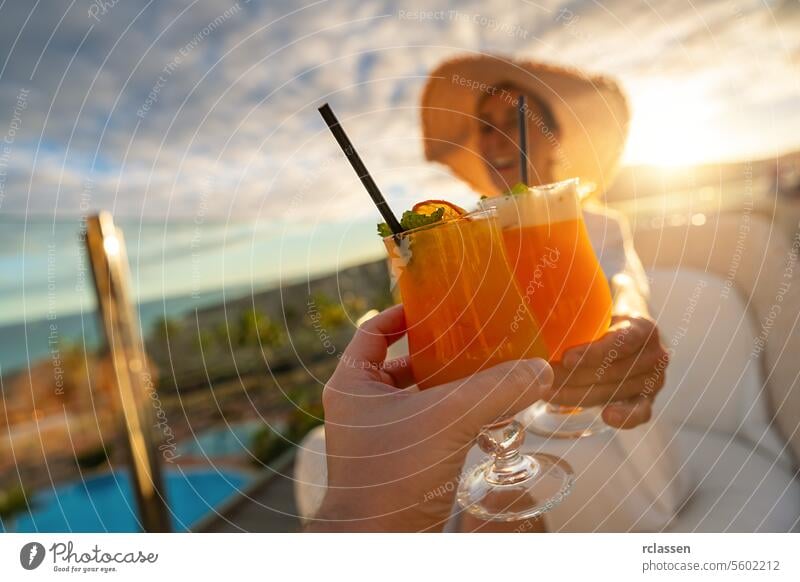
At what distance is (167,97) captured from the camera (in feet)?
2.93

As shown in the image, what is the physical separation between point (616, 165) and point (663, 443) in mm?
894

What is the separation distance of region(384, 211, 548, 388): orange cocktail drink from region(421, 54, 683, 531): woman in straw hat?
0.16 m

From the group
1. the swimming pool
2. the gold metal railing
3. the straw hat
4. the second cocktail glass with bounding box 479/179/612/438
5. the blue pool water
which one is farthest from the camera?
the swimming pool

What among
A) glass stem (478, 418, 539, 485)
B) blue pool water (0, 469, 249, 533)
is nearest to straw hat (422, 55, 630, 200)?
glass stem (478, 418, 539, 485)

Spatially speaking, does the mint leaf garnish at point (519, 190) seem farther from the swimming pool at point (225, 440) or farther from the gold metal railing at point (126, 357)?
the swimming pool at point (225, 440)

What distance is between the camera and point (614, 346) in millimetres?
858

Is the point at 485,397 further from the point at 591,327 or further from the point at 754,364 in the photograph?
the point at 754,364

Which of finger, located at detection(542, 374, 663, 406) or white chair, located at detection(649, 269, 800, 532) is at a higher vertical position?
finger, located at detection(542, 374, 663, 406)

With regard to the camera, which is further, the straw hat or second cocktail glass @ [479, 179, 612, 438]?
the straw hat

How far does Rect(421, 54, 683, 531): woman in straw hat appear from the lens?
927mm

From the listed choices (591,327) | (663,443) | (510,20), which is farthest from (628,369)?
(510,20)

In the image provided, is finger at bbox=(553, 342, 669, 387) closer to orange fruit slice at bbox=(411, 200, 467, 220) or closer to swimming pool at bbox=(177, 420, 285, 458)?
orange fruit slice at bbox=(411, 200, 467, 220)

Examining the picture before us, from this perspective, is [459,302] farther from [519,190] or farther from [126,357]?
[126,357]

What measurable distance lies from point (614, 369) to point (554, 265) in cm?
19
